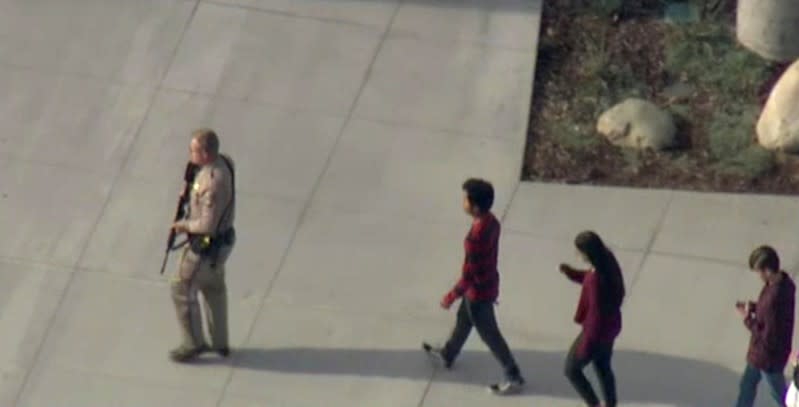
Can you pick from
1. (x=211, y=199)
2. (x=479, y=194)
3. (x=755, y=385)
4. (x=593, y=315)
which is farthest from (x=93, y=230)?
(x=755, y=385)

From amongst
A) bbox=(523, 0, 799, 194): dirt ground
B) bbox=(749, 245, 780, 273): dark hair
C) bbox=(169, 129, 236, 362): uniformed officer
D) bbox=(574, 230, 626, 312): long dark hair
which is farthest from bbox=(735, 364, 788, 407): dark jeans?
bbox=(169, 129, 236, 362): uniformed officer

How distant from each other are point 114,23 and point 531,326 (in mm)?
4182

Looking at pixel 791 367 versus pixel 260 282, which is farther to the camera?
pixel 260 282

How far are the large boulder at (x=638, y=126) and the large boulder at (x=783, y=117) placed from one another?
0.61 m

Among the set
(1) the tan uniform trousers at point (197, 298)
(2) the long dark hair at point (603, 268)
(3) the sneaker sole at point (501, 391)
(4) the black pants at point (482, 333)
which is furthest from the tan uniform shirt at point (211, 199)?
(2) the long dark hair at point (603, 268)

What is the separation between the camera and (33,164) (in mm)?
13562

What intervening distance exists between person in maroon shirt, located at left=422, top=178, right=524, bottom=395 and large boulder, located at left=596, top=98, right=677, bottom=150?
2376mm

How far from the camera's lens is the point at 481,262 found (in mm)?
11188

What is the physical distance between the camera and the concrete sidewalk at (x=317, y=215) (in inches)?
474

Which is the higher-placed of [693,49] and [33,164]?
[693,49]

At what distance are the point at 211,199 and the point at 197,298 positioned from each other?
2.64ft

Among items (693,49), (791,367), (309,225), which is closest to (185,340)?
(309,225)

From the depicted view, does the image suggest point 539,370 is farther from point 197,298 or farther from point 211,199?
point 211,199

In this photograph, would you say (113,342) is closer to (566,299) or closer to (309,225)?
(309,225)
